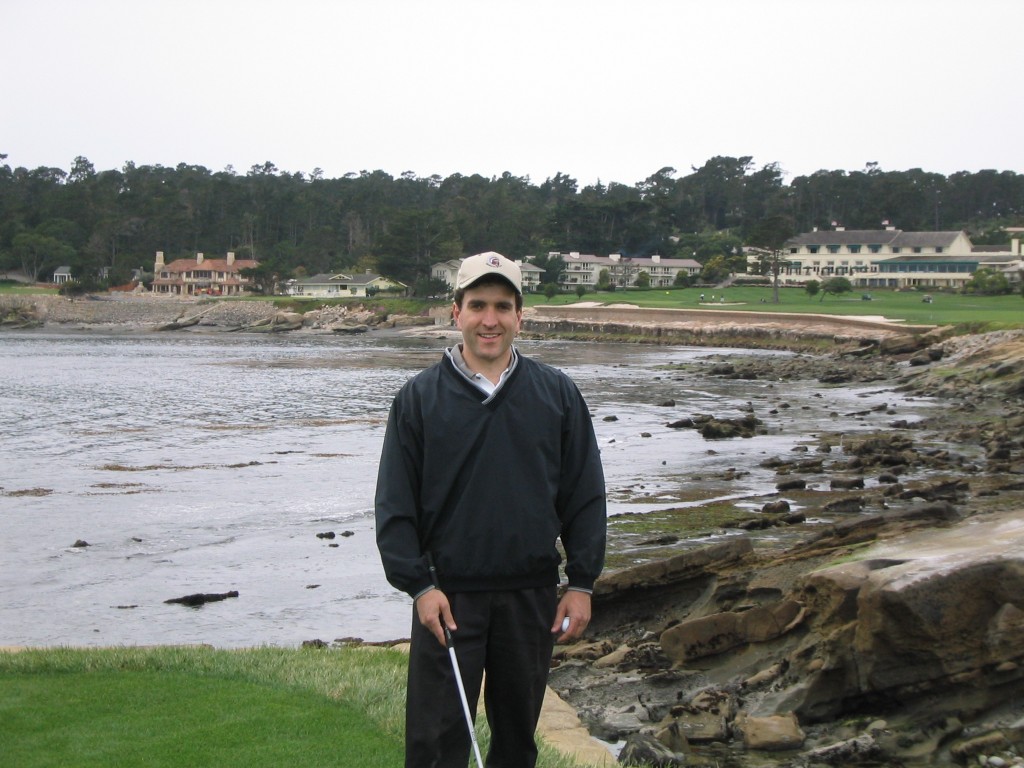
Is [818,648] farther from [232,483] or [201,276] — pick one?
[201,276]

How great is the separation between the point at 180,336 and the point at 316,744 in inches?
4413

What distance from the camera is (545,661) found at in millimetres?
5047

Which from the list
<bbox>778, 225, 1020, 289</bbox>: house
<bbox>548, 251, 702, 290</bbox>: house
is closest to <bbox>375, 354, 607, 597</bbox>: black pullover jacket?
<bbox>778, 225, 1020, 289</bbox>: house

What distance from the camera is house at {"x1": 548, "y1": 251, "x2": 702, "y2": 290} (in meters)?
140

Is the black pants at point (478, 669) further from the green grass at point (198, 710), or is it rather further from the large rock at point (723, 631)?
the large rock at point (723, 631)

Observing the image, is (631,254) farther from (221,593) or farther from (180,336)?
(221,593)

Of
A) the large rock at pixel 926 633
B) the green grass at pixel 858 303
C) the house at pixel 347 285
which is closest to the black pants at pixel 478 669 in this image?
the large rock at pixel 926 633

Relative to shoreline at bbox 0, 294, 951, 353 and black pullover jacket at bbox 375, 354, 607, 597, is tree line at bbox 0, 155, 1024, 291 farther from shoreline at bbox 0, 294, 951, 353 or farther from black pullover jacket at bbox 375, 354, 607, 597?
black pullover jacket at bbox 375, 354, 607, 597

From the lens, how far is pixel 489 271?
16.7 feet

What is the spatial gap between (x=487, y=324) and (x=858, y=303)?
310 ft

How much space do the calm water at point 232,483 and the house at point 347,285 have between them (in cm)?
7901

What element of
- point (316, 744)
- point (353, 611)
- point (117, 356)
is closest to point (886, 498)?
point (353, 611)

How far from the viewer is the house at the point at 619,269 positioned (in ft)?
458

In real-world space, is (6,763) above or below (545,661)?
below
